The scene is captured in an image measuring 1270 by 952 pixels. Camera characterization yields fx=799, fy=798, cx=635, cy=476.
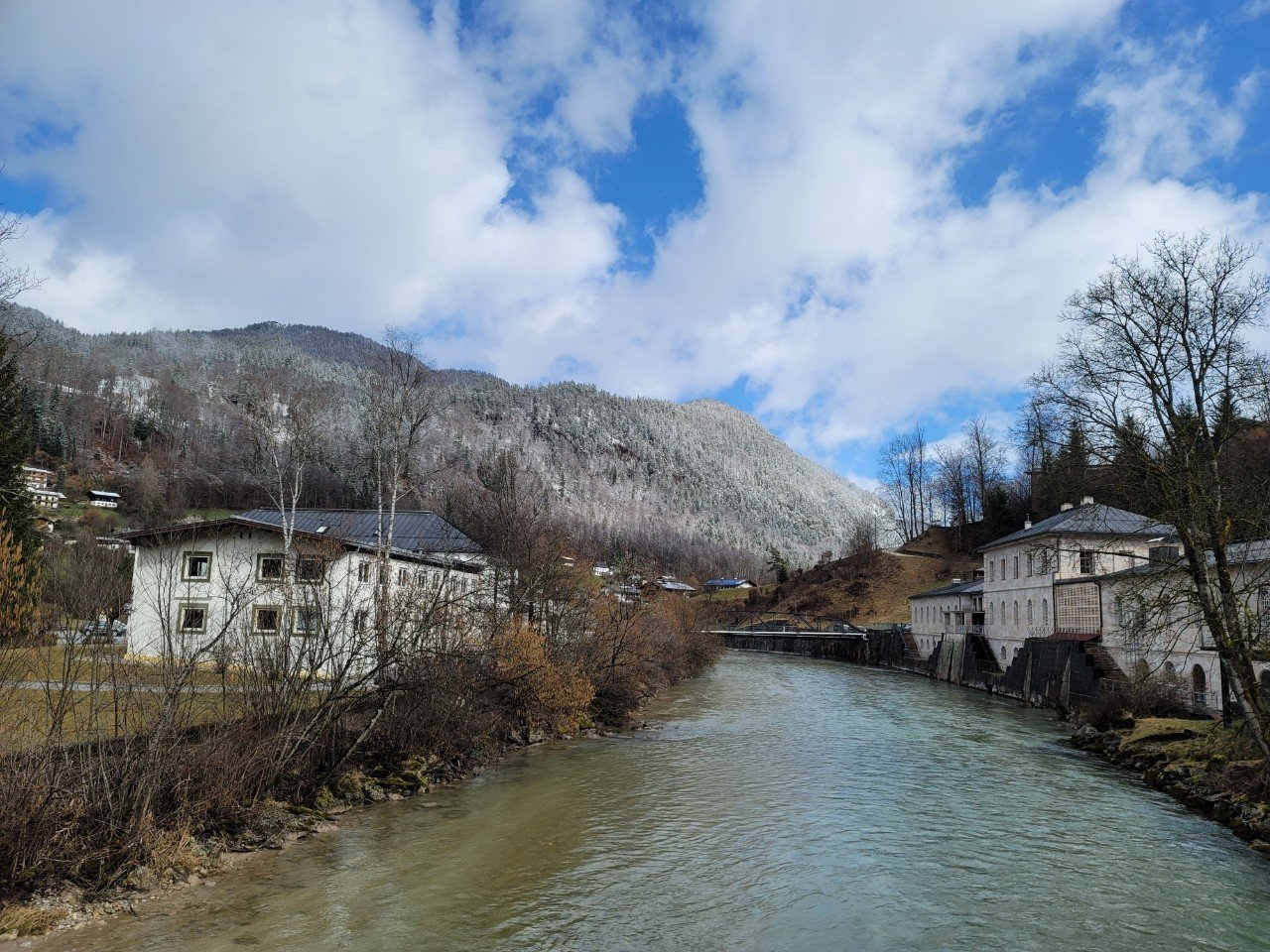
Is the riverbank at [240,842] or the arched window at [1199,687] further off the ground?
the arched window at [1199,687]

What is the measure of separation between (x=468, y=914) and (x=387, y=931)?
46.1 inches

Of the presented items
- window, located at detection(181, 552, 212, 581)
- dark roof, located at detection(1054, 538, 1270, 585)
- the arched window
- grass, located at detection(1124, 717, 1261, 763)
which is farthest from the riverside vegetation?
the arched window

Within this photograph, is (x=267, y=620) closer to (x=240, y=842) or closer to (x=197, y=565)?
(x=240, y=842)

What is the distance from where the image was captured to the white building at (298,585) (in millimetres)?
16484

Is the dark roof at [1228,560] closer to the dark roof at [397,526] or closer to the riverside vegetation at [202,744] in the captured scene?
the riverside vegetation at [202,744]

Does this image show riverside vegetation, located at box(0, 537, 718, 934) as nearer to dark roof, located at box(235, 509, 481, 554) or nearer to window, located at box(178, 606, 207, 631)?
window, located at box(178, 606, 207, 631)

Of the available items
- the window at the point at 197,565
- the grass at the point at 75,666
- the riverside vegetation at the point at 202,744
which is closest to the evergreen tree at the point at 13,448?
the window at the point at 197,565

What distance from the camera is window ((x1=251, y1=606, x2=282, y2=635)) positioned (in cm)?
1645

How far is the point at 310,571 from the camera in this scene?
18.5 metres

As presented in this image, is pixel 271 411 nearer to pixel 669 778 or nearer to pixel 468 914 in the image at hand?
pixel 669 778

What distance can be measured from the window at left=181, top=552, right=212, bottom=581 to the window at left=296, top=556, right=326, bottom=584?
55.2 ft

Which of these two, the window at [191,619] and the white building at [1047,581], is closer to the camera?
the window at [191,619]

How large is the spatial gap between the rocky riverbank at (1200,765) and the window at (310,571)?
19676 mm

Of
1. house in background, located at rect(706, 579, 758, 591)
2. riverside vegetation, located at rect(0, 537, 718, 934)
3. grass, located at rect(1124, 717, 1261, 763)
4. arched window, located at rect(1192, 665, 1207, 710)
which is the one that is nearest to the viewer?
riverside vegetation, located at rect(0, 537, 718, 934)
